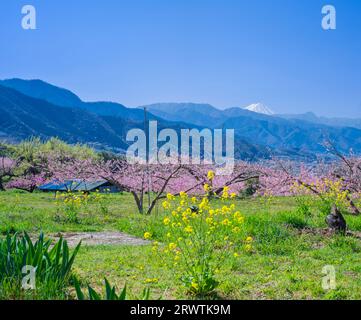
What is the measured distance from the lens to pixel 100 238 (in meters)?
12.4

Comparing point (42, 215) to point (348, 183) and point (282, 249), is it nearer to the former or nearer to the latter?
point (282, 249)

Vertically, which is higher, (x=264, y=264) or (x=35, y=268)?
(x=35, y=268)

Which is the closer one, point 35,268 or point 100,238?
point 35,268

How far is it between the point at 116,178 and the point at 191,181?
13.9 ft

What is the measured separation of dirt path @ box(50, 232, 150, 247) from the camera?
1155cm

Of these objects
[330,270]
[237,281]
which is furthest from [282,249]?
[237,281]

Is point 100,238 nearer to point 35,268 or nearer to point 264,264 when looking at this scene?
point 264,264

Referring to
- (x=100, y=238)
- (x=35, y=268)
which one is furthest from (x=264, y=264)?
(x=100, y=238)

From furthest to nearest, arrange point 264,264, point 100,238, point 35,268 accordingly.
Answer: point 100,238, point 264,264, point 35,268

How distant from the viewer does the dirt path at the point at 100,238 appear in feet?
37.9

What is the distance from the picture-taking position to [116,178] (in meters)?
24.4

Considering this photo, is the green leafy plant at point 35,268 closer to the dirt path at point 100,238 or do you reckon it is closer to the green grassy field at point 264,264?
the green grassy field at point 264,264

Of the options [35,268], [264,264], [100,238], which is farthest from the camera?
[100,238]
